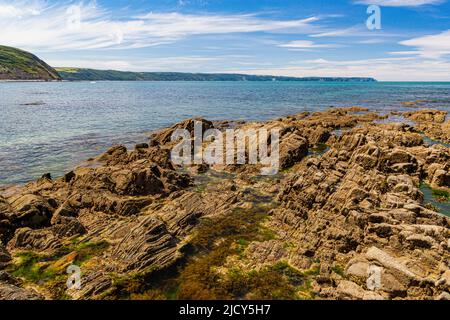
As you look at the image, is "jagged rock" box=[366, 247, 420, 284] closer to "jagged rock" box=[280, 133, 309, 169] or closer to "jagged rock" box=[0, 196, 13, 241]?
"jagged rock" box=[280, 133, 309, 169]

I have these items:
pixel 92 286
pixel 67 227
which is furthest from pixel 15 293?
pixel 67 227

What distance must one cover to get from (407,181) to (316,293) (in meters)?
20.6

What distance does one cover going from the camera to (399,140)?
52438mm

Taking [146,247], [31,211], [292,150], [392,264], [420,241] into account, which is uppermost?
[292,150]

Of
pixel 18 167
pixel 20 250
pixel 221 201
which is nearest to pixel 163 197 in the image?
pixel 221 201

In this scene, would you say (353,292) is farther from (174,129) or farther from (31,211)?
(174,129)

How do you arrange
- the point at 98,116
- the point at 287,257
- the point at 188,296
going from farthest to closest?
the point at 98,116
the point at 287,257
the point at 188,296

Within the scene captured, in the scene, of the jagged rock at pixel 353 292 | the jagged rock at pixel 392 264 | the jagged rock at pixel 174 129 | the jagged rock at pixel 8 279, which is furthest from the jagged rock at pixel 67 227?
the jagged rock at pixel 174 129

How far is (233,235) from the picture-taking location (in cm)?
2706

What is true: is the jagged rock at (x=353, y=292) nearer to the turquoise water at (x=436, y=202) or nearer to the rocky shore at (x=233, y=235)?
the rocky shore at (x=233, y=235)

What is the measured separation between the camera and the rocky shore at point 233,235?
20.1 meters

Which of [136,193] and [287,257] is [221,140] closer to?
[136,193]

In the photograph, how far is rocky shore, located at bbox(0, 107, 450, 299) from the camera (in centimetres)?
2012

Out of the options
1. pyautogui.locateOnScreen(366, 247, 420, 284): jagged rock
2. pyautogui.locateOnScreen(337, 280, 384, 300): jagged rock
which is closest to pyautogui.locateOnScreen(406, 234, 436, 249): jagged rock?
pyautogui.locateOnScreen(366, 247, 420, 284): jagged rock
